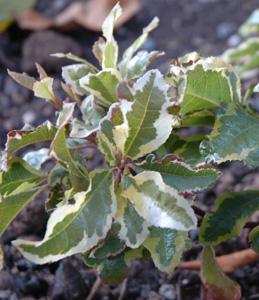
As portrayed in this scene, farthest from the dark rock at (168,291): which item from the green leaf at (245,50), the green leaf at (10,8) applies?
the green leaf at (10,8)

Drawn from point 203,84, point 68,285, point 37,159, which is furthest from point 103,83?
point 68,285

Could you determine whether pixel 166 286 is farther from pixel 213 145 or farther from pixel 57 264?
Answer: pixel 213 145

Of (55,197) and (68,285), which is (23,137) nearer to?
(55,197)

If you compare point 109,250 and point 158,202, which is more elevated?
point 158,202

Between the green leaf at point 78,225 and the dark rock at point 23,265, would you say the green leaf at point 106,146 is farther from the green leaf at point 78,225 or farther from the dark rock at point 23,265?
the dark rock at point 23,265

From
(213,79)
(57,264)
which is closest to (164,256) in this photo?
(213,79)

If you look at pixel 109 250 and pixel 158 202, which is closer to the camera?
pixel 158 202
